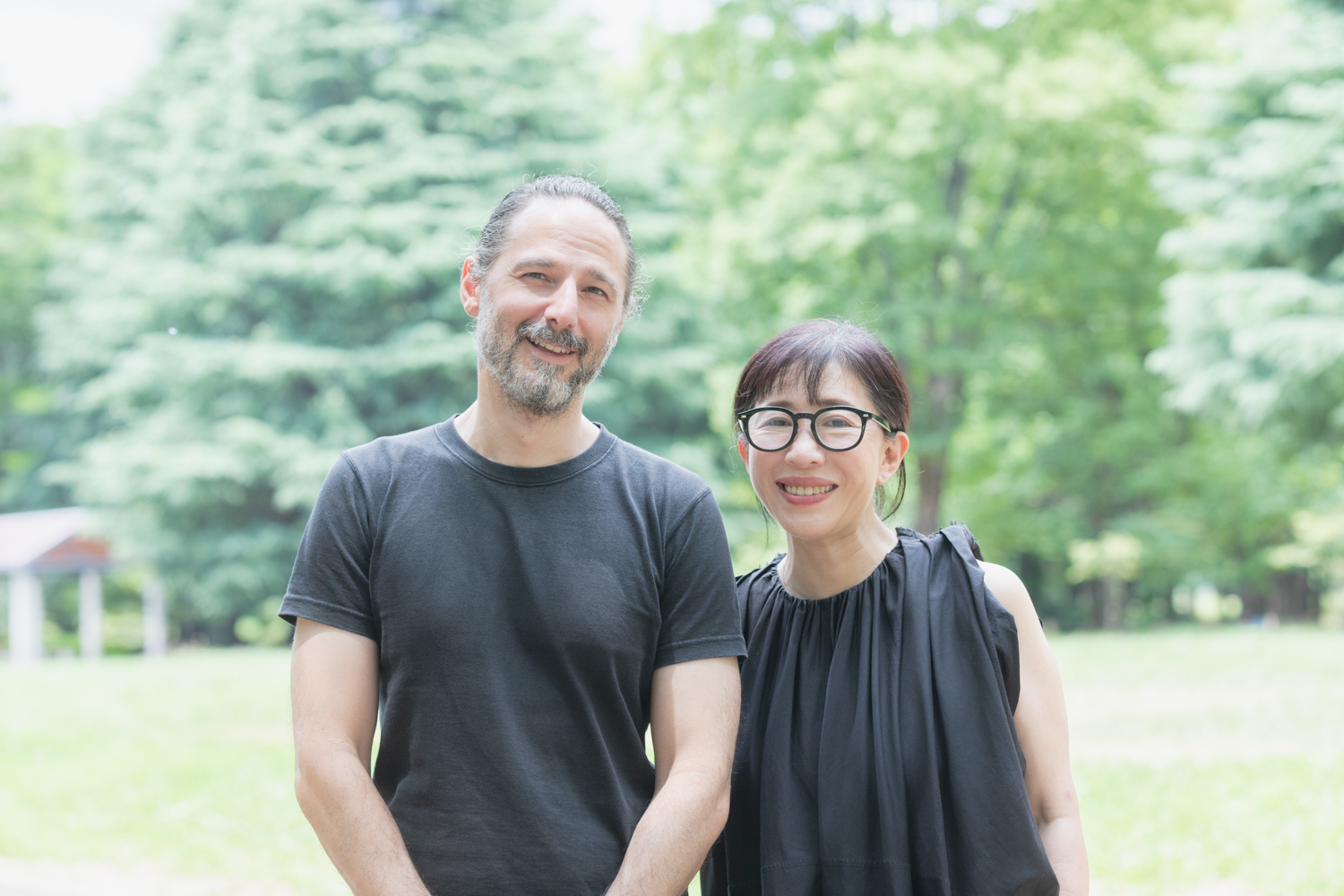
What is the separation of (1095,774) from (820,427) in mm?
6817

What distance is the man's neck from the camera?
7.32 feet

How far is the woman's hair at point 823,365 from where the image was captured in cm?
236

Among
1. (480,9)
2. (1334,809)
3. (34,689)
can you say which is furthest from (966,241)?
(34,689)

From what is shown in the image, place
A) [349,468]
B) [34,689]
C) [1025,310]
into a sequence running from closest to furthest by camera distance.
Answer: [349,468] < [34,689] < [1025,310]

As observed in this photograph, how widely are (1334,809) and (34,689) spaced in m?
16.3

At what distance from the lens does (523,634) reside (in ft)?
7.03

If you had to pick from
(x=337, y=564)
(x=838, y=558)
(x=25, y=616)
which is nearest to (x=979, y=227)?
(x=838, y=558)

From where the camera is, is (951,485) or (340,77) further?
(951,485)

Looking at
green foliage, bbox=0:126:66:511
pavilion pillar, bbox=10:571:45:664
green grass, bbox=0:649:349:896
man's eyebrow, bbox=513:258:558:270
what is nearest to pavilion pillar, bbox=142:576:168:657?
pavilion pillar, bbox=10:571:45:664

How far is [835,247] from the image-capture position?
18.9 meters

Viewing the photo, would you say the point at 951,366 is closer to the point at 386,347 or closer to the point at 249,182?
the point at 386,347

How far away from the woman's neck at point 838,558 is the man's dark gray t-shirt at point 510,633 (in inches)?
10.2

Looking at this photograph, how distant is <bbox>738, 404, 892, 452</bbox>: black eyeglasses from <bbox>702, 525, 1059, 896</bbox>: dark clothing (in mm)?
288

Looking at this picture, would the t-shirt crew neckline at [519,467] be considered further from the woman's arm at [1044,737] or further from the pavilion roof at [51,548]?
the pavilion roof at [51,548]
